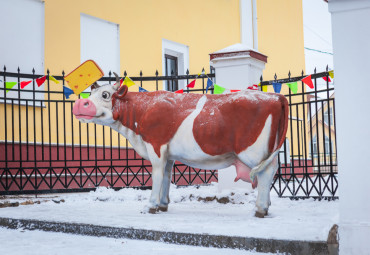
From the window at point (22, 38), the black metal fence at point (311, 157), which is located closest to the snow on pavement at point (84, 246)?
the black metal fence at point (311, 157)

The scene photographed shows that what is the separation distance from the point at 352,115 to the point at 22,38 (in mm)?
7919

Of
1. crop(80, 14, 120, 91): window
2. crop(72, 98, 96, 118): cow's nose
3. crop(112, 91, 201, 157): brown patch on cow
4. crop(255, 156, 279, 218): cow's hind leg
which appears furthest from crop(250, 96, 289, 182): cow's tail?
crop(80, 14, 120, 91): window

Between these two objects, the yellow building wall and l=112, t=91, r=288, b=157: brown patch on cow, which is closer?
l=112, t=91, r=288, b=157: brown patch on cow

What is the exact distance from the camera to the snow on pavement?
374 centimetres

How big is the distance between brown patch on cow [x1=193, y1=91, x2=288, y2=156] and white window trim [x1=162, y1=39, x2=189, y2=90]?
28.1 feet

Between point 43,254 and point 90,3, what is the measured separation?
337 inches

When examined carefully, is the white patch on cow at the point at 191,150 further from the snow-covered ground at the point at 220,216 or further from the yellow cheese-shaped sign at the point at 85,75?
the yellow cheese-shaped sign at the point at 85,75

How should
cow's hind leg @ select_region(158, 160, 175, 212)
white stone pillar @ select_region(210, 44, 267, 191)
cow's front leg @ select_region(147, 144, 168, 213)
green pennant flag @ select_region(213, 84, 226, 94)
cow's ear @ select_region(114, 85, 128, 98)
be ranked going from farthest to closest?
1. white stone pillar @ select_region(210, 44, 267, 191)
2. green pennant flag @ select_region(213, 84, 226, 94)
3. cow's hind leg @ select_region(158, 160, 175, 212)
4. cow's ear @ select_region(114, 85, 128, 98)
5. cow's front leg @ select_region(147, 144, 168, 213)

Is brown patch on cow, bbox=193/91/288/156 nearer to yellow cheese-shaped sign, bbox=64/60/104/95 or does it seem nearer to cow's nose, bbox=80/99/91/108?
cow's nose, bbox=80/99/91/108

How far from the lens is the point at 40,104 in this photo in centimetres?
974

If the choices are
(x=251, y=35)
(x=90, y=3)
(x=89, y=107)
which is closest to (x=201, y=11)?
(x=251, y=35)

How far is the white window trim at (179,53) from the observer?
1350cm

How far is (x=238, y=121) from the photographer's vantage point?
482 cm

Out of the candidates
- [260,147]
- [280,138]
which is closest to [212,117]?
[260,147]
